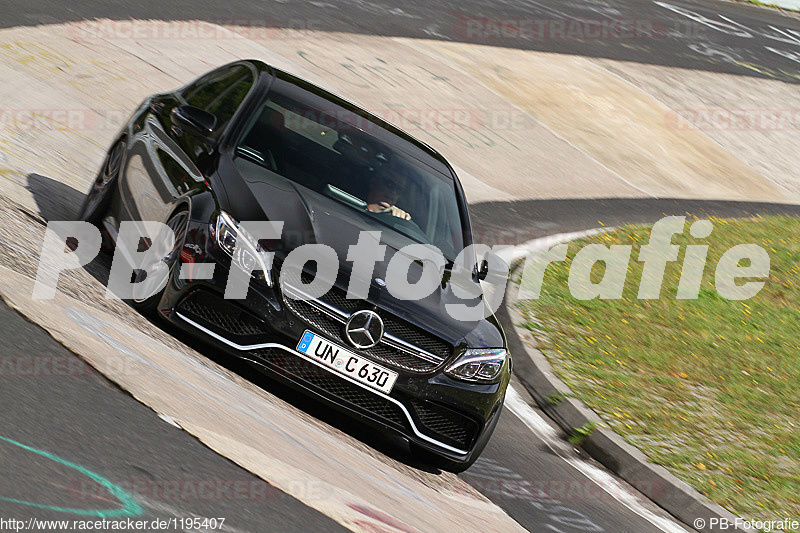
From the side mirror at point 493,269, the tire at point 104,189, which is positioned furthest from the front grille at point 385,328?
the tire at point 104,189

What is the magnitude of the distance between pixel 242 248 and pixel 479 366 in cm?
157

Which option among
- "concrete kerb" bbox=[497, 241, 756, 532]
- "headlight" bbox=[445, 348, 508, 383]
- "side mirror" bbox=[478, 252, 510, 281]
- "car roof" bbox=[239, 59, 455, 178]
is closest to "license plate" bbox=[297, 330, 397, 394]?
"headlight" bbox=[445, 348, 508, 383]

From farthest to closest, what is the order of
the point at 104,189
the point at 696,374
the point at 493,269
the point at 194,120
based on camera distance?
1. the point at 696,374
2. the point at 104,189
3. the point at 493,269
4. the point at 194,120

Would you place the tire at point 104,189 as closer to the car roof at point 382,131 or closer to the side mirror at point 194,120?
the side mirror at point 194,120

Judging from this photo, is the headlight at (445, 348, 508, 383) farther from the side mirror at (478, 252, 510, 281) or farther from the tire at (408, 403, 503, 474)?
the side mirror at (478, 252, 510, 281)

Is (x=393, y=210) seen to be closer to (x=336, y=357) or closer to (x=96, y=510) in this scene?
(x=336, y=357)

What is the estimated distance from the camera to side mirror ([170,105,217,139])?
21.7 ft

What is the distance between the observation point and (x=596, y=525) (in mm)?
6414

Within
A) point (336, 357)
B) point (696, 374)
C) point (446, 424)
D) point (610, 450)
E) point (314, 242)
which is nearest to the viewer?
point (336, 357)

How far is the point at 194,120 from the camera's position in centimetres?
664

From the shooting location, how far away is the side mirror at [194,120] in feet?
21.7

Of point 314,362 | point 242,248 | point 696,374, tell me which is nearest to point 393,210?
point 242,248

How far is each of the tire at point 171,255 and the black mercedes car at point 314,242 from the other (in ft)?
0.04

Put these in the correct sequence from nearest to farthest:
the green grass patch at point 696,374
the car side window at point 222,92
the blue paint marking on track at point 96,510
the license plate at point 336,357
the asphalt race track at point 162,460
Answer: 1. the blue paint marking on track at point 96,510
2. the asphalt race track at point 162,460
3. the license plate at point 336,357
4. the car side window at point 222,92
5. the green grass patch at point 696,374
